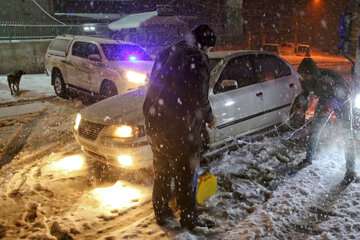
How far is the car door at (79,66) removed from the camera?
32.7 ft

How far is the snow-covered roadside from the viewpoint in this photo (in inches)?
151

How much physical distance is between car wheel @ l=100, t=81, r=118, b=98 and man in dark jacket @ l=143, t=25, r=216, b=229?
18.5 feet

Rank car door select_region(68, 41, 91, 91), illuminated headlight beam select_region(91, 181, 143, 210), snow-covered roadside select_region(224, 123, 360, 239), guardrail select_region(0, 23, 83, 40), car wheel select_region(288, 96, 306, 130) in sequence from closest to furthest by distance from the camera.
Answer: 1. snow-covered roadside select_region(224, 123, 360, 239)
2. illuminated headlight beam select_region(91, 181, 143, 210)
3. car wheel select_region(288, 96, 306, 130)
4. car door select_region(68, 41, 91, 91)
5. guardrail select_region(0, 23, 83, 40)

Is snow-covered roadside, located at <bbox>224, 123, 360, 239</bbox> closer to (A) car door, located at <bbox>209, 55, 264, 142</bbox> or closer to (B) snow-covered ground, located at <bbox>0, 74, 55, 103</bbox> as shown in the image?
(A) car door, located at <bbox>209, 55, 264, 142</bbox>

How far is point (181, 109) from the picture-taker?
360 cm

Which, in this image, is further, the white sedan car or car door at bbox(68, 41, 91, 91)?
car door at bbox(68, 41, 91, 91)

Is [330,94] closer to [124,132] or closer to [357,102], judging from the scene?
[357,102]

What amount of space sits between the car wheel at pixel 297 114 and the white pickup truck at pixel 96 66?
328 centimetres

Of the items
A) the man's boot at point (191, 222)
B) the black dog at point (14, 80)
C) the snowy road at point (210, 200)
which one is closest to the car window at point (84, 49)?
the black dog at point (14, 80)

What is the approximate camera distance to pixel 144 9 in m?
27.2

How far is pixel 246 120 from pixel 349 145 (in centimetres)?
154

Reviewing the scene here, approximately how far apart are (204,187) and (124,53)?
6.68 metres

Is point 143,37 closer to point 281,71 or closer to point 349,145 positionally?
point 281,71

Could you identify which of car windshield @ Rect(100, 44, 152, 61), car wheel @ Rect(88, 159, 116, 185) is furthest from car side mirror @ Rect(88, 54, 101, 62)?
car wheel @ Rect(88, 159, 116, 185)
